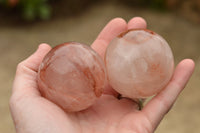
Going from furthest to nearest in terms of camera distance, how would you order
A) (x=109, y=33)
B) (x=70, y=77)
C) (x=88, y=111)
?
(x=109, y=33) → (x=88, y=111) → (x=70, y=77)

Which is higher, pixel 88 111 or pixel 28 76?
pixel 28 76

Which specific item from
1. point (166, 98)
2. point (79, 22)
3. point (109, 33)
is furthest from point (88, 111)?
point (79, 22)

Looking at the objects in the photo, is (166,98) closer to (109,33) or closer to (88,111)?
(88,111)

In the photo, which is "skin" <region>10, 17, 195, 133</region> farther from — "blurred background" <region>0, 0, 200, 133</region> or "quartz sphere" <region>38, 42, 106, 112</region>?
"blurred background" <region>0, 0, 200, 133</region>

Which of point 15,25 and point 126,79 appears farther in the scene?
point 15,25

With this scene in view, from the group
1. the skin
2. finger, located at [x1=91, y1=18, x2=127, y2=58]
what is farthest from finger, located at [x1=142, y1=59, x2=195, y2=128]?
finger, located at [x1=91, y1=18, x2=127, y2=58]

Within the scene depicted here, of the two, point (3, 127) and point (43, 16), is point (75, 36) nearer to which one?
point (43, 16)

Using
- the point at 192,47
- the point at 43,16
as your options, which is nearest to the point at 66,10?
the point at 43,16
